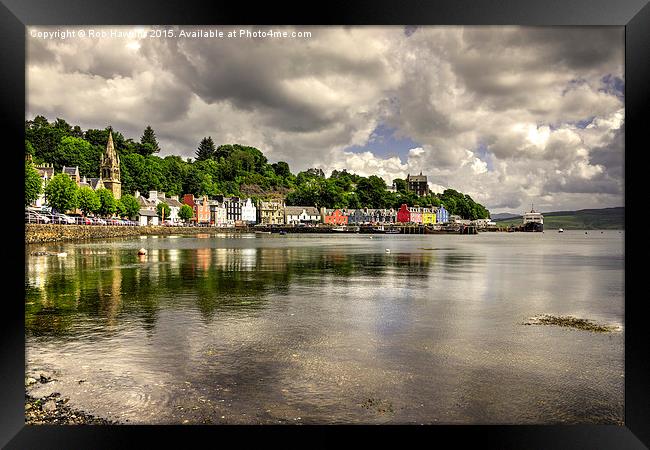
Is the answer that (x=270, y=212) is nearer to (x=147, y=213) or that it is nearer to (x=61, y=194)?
(x=147, y=213)

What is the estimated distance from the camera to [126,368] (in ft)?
23.9

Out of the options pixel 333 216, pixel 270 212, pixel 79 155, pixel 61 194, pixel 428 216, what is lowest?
pixel 333 216

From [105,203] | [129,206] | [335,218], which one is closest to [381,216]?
[335,218]

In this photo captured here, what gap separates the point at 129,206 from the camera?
8338 centimetres

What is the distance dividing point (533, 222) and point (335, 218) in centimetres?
6931

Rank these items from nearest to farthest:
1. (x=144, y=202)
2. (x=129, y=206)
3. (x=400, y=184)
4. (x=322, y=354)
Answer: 1. (x=322, y=354)
2. (x=129, y=206)
3. (x=144, y=202)
4. (x=400, y=184)

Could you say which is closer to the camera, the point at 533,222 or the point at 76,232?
the point at 76,232

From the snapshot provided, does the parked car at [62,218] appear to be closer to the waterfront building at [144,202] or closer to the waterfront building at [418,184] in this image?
the waterfront building at [144,202]

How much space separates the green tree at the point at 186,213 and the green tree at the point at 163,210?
4831mm

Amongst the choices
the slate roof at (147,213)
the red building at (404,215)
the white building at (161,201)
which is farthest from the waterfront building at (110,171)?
the red building at (404,215)

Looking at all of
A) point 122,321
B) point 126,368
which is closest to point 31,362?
point 126,368

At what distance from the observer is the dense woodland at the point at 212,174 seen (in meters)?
84.4
